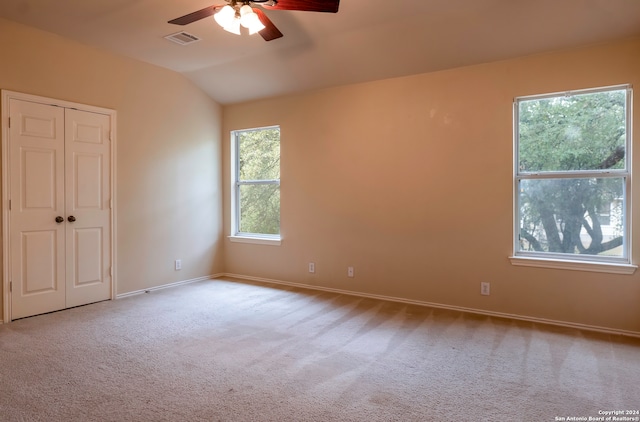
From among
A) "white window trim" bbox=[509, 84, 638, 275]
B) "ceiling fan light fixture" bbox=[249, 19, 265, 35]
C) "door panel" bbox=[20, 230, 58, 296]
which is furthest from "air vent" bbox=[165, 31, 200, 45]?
"white window trim" bbox=[509, 84, 638, 275]

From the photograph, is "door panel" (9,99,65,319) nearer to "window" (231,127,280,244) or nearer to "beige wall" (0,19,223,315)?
"beige wall" (0,19,223,315)

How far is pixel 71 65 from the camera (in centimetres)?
389

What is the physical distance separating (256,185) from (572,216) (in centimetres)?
389

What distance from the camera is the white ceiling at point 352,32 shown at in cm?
310

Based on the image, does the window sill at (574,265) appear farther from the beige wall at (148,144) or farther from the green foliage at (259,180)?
the beige wall at (148,144)

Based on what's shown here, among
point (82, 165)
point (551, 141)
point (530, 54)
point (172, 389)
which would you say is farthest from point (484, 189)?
point (82, 165)

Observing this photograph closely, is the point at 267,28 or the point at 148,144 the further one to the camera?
the point at 148,144

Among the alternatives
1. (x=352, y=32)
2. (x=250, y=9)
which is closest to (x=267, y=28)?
(x=250, y=9)

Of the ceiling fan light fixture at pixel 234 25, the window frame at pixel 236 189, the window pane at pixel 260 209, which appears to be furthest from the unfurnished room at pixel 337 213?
the window frame at pixel 236 189

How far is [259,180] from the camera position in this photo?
5.42 m

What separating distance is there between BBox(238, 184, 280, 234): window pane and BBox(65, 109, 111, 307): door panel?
188 cm

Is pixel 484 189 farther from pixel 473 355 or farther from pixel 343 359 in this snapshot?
pixel 343 359

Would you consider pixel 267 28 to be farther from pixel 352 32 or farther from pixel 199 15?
pixel 352 32

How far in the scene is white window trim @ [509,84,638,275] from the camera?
322 cm
